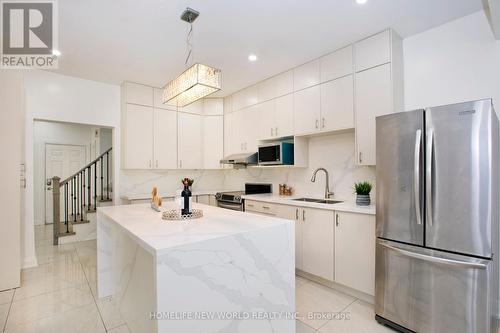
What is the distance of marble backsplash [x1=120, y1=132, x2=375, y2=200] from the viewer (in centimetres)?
309

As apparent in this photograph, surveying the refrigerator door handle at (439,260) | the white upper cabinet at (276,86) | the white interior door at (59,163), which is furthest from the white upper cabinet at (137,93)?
the refrigerator door handle at (439,260)

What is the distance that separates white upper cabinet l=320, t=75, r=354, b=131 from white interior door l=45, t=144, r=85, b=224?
6182 millimetres

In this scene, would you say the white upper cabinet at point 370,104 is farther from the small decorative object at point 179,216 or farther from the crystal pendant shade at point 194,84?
the small decorative object at point 179,216

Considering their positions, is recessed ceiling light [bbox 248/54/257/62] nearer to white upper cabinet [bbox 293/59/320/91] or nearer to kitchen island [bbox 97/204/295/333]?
white upper cabinet [bbox 293/59/320/91]

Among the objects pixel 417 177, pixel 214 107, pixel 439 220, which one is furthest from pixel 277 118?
pixel 439 220

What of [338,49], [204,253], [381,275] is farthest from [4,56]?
[381,275]

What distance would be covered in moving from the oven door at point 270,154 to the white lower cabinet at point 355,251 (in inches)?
49.0

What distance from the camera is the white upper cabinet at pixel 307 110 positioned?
314 cm

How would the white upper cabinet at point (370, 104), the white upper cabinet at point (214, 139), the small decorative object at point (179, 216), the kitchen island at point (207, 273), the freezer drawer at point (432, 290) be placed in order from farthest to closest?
1. the white upper cabinet at point (214, 139)
2. the white upper cabinet at point (370, 104)
3. the small decorative object at point (179, 216)
4. the freezer drawer at point (432, 290)
5. the kitchen island at point (207, 273)

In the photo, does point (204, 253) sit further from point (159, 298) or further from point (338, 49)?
point (338, 49)

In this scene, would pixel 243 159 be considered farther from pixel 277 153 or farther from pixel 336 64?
pixel 336 64

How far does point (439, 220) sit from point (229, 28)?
248cm

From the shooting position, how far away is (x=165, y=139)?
4316 millimetres

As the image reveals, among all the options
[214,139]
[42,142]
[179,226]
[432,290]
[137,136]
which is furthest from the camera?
[42,142]
